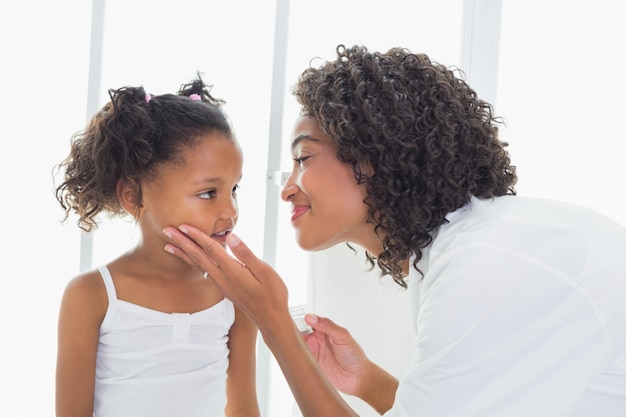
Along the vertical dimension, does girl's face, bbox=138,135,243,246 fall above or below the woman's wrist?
above

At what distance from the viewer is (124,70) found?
1.64 meters

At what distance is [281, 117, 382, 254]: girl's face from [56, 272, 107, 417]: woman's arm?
44 centimetres

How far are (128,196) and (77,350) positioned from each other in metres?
0.32

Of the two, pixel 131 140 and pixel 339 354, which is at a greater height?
pixel 131 140

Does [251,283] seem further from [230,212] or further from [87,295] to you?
[87,295]

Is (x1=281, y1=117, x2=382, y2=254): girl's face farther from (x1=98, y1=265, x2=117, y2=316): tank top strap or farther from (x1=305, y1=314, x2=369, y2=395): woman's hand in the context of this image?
(x1=98, y1=265, x2=117, y2=316): tank top strap

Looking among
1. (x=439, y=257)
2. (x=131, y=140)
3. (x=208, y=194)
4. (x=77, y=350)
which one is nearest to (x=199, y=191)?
(x=208, y=194)

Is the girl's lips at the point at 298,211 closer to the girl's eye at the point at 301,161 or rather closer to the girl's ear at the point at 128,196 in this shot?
the girl's eye at the point at 301,161

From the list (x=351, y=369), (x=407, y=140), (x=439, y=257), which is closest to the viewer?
(x=439, y=257)

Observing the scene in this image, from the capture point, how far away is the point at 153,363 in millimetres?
1268

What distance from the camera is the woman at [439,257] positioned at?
88 cm

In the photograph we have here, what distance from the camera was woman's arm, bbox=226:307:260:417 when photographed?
1.38 meters

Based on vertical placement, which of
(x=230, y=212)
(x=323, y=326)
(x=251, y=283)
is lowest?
(x=323, y=326)

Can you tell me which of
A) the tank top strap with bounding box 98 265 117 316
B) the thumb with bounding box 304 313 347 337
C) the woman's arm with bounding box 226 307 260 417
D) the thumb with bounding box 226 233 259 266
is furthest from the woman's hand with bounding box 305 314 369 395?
the tank top strap with bounding box 98 265 117 316
